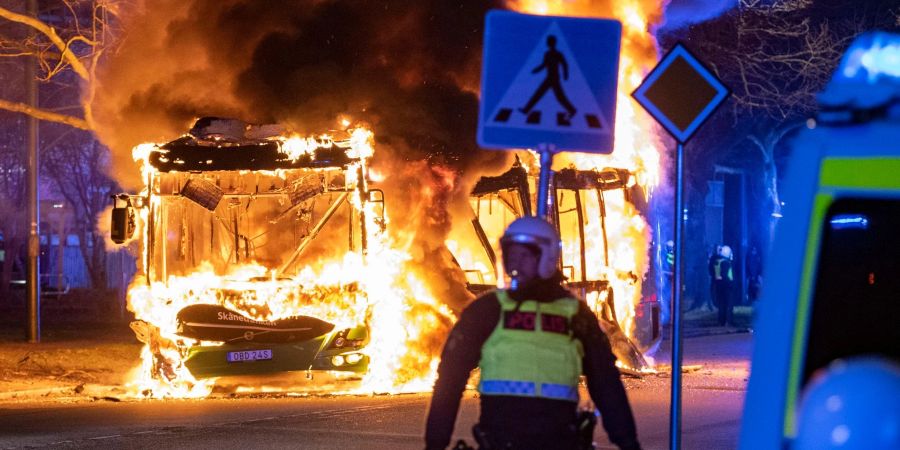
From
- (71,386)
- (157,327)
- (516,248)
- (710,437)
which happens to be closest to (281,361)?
(157,327)

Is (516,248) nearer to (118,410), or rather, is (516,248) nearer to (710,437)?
(710,437)

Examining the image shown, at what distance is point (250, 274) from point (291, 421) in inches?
133

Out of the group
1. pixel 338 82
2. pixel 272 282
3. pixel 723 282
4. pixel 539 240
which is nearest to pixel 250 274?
pixel 272 282

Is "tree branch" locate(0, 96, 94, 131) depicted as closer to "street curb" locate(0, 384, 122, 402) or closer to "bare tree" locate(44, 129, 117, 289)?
"street curb" locate(0, 384, 122, 402)

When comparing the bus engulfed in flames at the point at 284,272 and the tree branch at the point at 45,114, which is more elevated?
the tree branch at the point at 45,114

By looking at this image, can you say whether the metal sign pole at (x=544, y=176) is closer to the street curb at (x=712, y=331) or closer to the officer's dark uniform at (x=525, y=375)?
the officer's dark uniform at (x=525, y=375)

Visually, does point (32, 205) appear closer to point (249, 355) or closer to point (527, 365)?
point (249, 355)

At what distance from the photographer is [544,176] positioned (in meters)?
5.80

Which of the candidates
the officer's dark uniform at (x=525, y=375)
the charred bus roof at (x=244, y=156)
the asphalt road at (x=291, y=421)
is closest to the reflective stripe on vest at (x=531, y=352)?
the officer's dark uniform at (x=525, y=375)

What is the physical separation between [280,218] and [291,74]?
1.86 meters

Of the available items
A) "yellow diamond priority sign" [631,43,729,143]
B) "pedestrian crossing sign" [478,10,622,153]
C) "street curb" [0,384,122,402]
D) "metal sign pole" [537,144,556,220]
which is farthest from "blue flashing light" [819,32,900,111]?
"street curb" [0,384,122,402]

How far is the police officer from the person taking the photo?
187 inches

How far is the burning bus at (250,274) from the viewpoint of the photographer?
1373cm

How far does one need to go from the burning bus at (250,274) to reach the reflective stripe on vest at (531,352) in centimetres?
908
